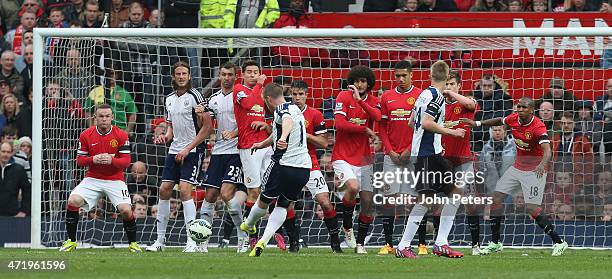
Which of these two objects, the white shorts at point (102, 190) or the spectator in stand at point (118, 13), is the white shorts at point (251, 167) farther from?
the spectator in stand at point (118, 13)

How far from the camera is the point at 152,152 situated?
19703 millimetres

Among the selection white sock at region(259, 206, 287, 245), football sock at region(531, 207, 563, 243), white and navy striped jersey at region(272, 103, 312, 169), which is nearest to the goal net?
football sock at region(531, 207, 563, 243)

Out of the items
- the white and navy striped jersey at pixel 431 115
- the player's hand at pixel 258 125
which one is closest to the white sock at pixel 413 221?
the white and navy striped jersey at pixel 431 115

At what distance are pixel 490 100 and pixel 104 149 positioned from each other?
565 cm

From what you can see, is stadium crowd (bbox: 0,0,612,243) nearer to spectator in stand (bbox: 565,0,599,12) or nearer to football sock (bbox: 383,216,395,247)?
spectator in stand (bbox: 565,0,599,12)

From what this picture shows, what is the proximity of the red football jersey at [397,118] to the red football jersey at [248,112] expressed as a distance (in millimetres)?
1558

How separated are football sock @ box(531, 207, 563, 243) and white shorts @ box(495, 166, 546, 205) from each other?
0.47 ft

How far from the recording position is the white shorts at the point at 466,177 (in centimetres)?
1590

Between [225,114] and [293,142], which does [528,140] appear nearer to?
[293,142]

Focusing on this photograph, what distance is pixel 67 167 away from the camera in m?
19.1

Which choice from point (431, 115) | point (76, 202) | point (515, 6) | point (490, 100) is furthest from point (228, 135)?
point (515, 6)

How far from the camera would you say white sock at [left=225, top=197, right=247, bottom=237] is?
57.0ft

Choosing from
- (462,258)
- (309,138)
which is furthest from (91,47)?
(462,258)

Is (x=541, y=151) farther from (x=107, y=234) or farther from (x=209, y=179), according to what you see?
(x=107, y=234)
